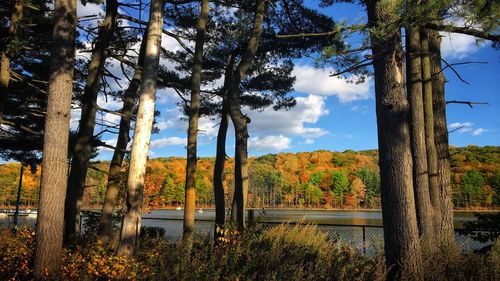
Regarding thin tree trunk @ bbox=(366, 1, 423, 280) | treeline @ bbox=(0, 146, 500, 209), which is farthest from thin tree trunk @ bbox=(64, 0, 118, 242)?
treeline @ bbox=(0, 146, 500, 209)

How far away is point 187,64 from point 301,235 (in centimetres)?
850

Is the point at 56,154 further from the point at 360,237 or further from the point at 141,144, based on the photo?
the point at 360,237

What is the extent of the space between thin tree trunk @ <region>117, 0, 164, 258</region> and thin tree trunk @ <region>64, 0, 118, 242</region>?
2.45 meters

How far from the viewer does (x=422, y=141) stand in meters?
7.00

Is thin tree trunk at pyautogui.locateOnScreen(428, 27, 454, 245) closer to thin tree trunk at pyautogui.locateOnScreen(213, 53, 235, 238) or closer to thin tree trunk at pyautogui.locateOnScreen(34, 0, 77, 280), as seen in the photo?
thin tree trunk at pyautogui.locateOnScreen(213, 53, 235, 238)

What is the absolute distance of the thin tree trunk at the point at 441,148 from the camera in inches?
286

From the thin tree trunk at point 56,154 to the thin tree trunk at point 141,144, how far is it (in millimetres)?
900

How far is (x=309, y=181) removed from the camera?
110 meters

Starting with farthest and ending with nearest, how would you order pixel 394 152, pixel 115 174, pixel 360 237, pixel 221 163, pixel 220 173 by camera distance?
1. pixel 221 163
2. pixel 220 173
3. pixel 360 237
4. pixel 115 174
5. pixel 394 152

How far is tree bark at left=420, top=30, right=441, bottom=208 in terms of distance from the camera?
24.5 ft

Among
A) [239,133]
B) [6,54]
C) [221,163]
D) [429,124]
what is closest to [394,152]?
[429,124]

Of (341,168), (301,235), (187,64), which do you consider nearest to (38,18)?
(187,64)

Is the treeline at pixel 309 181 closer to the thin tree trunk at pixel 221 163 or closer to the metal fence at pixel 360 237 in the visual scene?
the thin tree trunk at pixel 221 163

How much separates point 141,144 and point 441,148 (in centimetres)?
577
